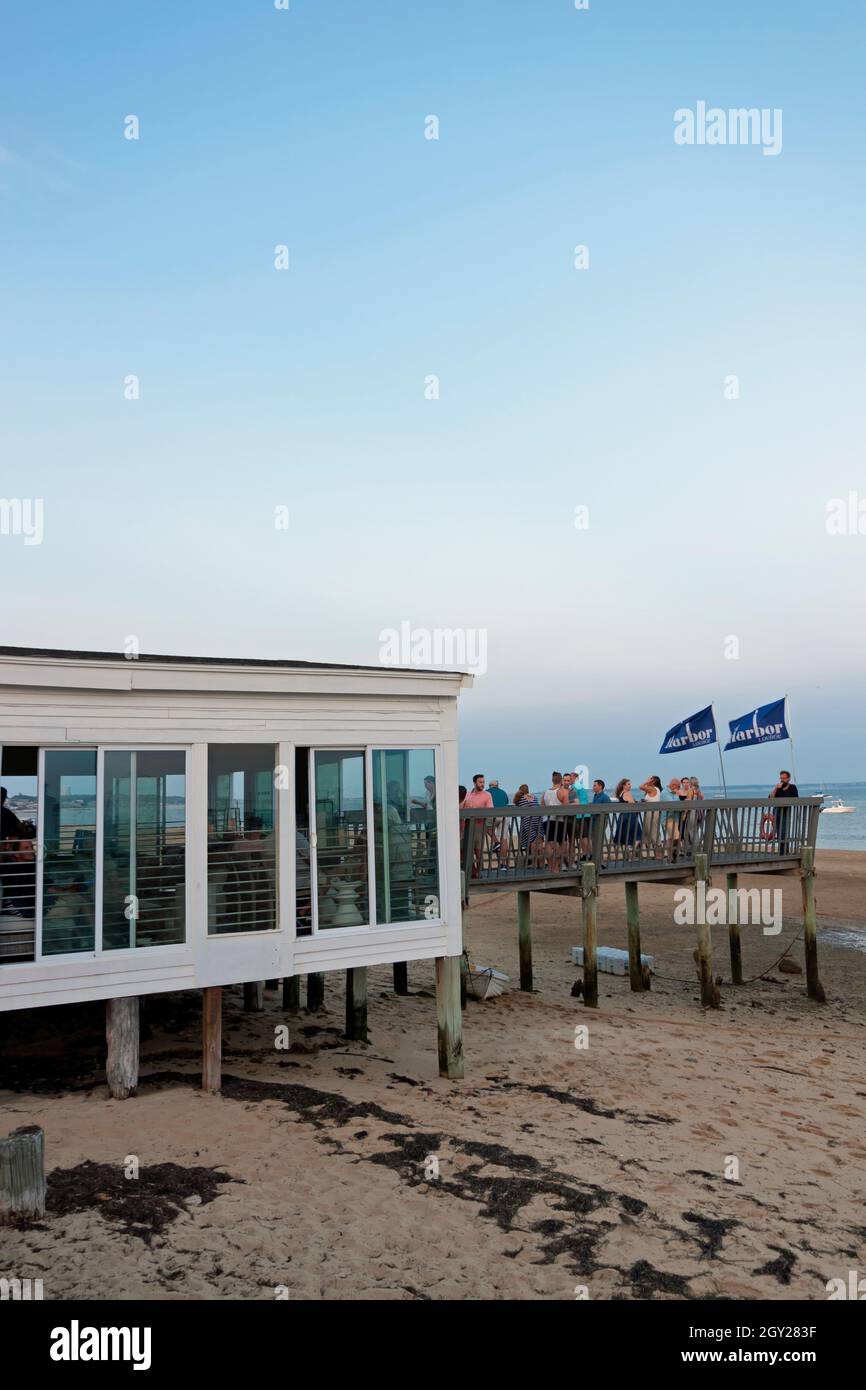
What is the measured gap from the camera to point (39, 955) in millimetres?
9242

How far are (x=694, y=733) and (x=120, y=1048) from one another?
14.8 meters

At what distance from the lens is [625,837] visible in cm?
1694

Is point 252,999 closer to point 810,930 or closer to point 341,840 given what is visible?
point 341,840

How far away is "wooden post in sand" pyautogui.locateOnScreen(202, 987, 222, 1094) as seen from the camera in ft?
33.6

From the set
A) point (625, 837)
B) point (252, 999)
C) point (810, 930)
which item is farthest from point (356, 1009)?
point (810, 930)

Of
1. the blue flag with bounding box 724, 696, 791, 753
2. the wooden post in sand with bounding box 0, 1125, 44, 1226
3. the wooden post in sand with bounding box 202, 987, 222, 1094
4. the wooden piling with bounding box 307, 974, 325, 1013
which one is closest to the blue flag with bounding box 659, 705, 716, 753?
the blue flag with bounding box 724, 696, 791, 753

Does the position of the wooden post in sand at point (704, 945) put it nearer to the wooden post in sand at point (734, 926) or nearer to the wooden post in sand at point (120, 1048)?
the wooden post in sand at point (734, 926)

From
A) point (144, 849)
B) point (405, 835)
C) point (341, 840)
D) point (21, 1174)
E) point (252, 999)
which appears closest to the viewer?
point (21, 1174)

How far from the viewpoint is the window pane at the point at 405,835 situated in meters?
11.1

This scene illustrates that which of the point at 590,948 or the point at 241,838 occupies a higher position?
the point at 241,838

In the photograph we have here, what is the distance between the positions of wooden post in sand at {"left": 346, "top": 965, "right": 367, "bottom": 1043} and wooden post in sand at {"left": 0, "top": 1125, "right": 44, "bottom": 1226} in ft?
21.0

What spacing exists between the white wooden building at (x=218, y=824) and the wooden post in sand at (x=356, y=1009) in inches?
68.4
